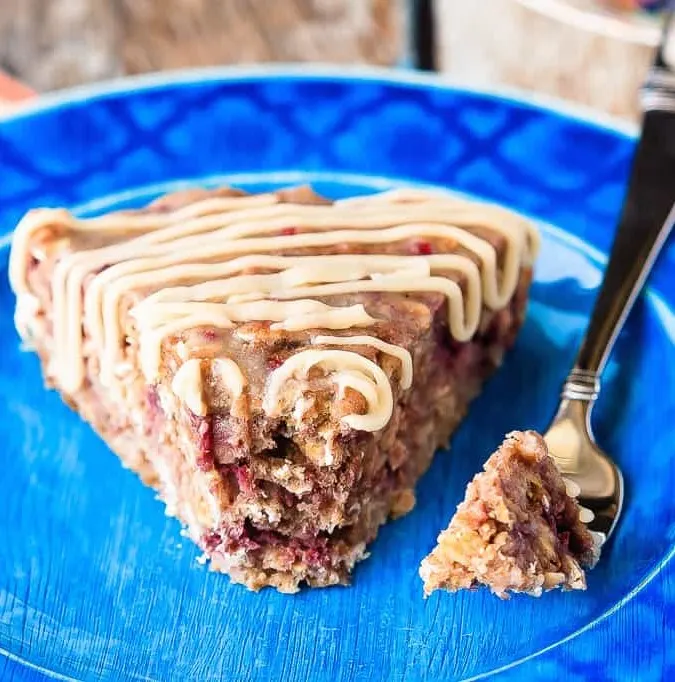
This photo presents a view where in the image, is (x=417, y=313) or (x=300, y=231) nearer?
(x=417, y=313)

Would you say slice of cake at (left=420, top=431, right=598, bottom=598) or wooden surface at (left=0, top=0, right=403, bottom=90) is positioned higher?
slice of cake at (left=420, top=431, right=598, bottom=598)

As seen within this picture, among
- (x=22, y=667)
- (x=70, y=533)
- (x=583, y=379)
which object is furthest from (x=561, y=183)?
(x=22, y=667)

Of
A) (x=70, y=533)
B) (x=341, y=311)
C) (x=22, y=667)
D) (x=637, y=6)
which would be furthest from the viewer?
(x=637, y=6)

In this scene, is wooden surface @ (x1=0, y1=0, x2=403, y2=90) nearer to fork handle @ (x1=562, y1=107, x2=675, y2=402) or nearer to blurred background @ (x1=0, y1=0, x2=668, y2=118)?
blurred background @ (x1=0, y1=0, x2=668, y2=118)

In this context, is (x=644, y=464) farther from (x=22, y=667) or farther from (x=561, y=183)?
(x=22, y=667)

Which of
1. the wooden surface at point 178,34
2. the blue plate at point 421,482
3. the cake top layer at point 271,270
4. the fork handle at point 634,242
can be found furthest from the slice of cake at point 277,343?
the wooden surface at point 178,34

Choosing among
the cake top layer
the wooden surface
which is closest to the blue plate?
the cake top layer

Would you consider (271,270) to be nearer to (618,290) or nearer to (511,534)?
(511,534)
